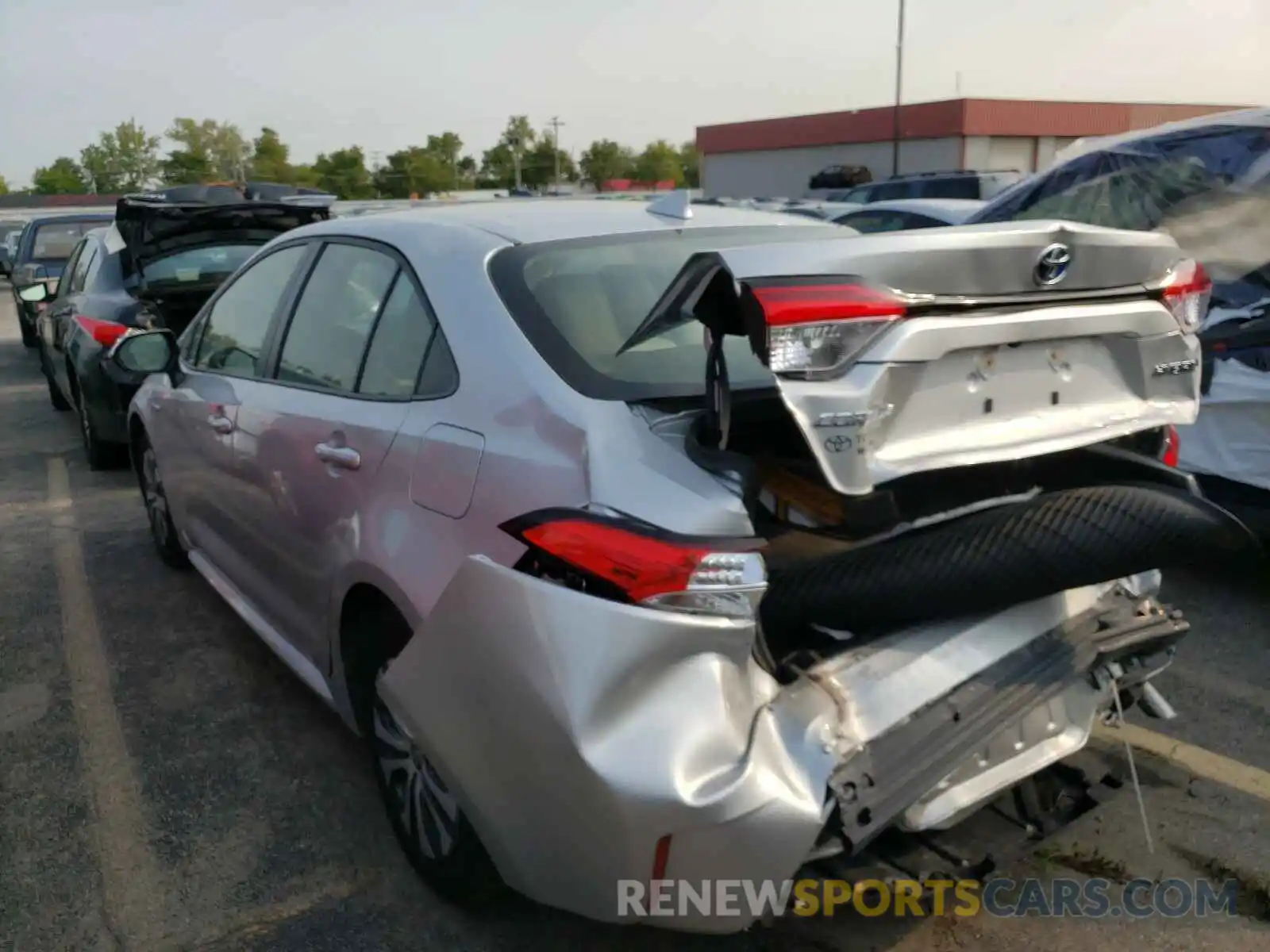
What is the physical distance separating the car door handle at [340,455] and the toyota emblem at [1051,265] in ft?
5.60

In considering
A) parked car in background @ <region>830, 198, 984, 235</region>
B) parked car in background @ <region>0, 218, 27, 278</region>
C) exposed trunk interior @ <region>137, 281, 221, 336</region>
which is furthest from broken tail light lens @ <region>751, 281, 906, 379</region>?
parked car in background @ <region>0, 218, 27, 278</region>

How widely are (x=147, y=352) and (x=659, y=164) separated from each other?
282ft

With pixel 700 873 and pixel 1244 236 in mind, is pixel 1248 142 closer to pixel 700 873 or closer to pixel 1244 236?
pixel 1244 236

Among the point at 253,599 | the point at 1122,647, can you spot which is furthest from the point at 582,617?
the point at 253,599

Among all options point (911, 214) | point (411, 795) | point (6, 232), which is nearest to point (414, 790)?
point (411, 795)

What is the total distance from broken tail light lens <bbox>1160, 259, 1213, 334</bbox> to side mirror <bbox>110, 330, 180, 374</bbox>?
372 cm

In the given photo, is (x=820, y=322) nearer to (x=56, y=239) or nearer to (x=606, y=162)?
(x=56, y=239)

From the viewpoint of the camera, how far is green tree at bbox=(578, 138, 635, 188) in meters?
80.2

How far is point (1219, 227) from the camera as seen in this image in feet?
16.4

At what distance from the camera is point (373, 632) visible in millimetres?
3043

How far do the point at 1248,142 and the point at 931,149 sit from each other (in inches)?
1540

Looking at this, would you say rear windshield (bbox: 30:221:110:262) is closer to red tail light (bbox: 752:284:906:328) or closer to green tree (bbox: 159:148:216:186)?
red tail light (bbox: 752:284:906:328)

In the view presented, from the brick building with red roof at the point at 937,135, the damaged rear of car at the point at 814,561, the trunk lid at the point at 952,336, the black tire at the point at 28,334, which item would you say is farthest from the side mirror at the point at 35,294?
the brick building with red roof at the point at 937,135

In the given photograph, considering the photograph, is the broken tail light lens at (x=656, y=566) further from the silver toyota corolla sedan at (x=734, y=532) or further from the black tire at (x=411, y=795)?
the black tire at (x=411, y=795)
